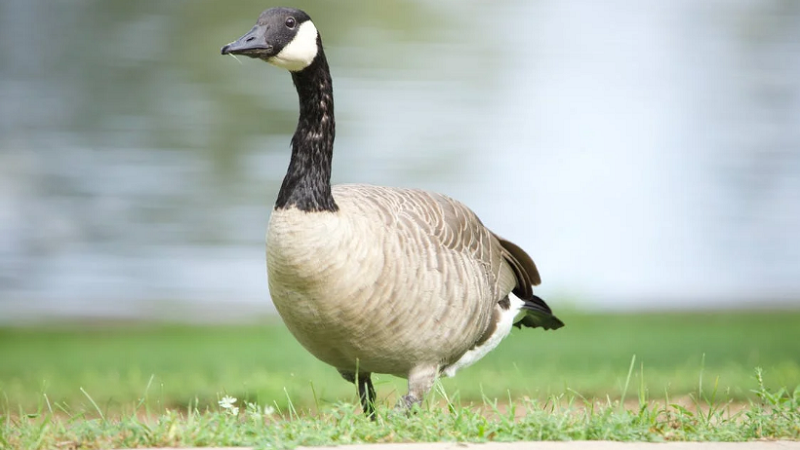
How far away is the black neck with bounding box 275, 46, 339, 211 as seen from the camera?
3867 mm

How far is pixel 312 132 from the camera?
4031mm

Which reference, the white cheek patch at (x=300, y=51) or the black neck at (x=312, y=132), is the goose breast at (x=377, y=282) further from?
the white cheek patch at (x=300, y=51)

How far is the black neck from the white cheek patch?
58mm

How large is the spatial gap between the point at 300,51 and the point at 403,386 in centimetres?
343

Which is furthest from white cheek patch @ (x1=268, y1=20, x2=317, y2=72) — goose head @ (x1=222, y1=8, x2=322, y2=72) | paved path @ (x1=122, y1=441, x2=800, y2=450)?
paved path @ (x1=122, y1=441, x2=800, y2=450)

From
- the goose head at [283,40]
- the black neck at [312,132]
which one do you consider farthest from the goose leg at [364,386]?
the goose head at [283,40]

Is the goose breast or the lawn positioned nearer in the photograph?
the lawn

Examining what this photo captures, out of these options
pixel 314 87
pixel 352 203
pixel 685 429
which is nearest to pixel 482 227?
pixel 352 203

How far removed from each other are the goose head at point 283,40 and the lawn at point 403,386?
148 centimetres

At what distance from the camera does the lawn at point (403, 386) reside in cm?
323

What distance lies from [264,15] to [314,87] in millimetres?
400

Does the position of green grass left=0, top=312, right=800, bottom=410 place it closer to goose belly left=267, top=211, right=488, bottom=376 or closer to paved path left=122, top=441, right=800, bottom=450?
goose belly left=267, top=211, right=488, bottom=376

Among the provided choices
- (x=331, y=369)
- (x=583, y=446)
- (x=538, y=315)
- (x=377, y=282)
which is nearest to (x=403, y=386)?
(x=331, y=369)

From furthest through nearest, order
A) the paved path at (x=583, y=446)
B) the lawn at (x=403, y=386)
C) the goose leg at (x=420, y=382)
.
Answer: the goose leg at (x=420, y=382), the lawn at (x=403, y=386), the paved path at (x=583, y=446)
